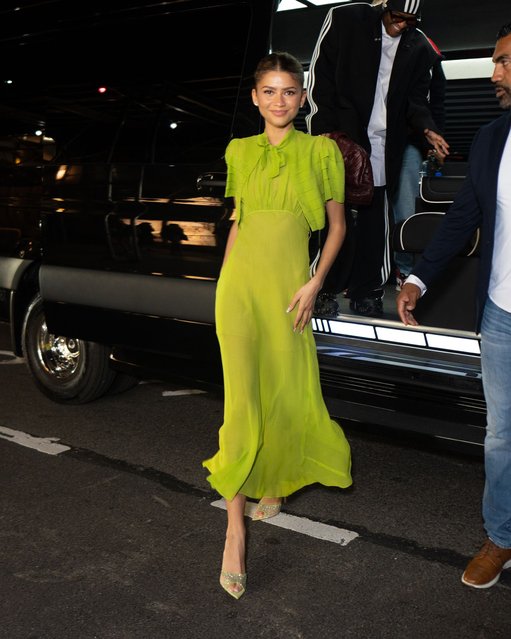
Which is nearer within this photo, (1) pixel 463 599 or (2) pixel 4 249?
(1) pixel 463 599

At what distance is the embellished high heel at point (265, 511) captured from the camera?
362 cm

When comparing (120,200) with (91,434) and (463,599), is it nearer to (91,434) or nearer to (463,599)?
(91,434)

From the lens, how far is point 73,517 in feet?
11.9

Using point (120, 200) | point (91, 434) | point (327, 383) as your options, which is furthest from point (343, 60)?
point (91, 434)

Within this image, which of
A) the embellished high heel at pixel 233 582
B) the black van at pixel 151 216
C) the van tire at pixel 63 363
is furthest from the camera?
the van tire at pixel 63 363

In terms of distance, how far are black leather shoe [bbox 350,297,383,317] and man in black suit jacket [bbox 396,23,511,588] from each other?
1065mm

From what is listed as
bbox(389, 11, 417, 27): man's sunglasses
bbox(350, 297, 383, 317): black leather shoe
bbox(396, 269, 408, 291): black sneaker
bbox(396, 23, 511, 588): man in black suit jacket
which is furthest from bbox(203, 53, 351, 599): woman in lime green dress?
bbox(396, 269, 408, 291): black sneaker

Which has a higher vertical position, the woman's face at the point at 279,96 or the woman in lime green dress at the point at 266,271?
the woman's face at the point at 279,96

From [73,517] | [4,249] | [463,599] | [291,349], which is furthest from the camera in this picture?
[4,249]

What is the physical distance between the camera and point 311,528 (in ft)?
11.6

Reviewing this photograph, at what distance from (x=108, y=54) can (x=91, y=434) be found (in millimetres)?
1959

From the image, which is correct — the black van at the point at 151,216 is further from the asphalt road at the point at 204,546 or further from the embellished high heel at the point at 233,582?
the embellished high heel at the point at 233,582

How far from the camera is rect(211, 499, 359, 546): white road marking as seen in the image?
345 centimetres

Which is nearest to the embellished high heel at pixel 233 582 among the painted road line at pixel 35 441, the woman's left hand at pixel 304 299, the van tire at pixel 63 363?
the woman's left hand at pixel 304 299
